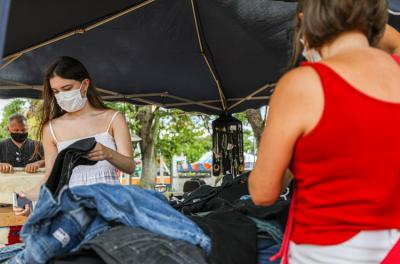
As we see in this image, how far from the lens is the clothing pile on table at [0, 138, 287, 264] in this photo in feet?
3.43

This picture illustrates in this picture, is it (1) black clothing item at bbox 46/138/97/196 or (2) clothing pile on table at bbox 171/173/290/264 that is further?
(1) black clothing item at bbox 46/138/97/196

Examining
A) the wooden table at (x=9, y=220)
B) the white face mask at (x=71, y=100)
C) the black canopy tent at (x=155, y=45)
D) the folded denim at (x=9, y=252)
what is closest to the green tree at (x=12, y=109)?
the black canopy tent at (x=155, y=45)

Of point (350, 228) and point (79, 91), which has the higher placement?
point (79, 91)

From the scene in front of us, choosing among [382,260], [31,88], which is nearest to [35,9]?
[31,88]

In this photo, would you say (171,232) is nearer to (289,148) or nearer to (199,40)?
(289,148)

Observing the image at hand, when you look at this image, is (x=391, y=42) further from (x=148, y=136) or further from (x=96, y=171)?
(x=148, y=136)

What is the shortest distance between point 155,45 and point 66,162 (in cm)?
378

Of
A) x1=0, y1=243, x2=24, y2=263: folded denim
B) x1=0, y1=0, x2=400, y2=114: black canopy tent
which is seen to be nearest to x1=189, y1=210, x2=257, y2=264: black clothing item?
x1=0, y1=243, x2=24, y2=263: folded denim

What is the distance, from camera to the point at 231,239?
1163 mm

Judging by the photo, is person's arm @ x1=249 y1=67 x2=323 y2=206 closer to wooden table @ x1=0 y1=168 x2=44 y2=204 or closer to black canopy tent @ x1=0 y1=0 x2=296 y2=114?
wooden table @ x1=0 y1=168 x2=44 y2=204

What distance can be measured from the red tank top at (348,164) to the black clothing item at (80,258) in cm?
54

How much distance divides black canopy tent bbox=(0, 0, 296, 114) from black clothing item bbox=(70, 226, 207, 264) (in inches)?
113

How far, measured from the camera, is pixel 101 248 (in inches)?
40.5

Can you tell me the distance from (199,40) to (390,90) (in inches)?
160
